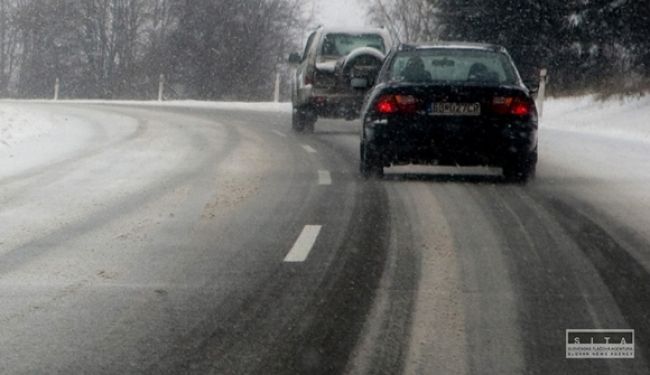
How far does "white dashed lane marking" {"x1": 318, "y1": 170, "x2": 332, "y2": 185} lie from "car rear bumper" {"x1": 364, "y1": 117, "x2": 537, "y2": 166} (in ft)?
2.11

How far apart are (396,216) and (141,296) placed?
3.91 metres

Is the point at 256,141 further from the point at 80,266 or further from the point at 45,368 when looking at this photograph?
the point at 45,368

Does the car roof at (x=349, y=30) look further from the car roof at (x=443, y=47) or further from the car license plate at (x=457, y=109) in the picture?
the car license plate at (x=457, y=109)

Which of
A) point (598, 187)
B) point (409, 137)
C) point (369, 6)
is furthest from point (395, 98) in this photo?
point (369, 6)

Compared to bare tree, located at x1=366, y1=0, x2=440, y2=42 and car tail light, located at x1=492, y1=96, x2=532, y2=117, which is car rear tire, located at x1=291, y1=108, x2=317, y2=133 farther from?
bare tree, located at x1=366, y1=0, x2=440, y2=42

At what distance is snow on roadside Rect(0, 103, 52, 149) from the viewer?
19844 mm

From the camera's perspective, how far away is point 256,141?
65.0 feet

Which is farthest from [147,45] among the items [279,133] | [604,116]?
[279,133]

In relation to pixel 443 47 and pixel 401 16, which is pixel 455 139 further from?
pixel 401 16

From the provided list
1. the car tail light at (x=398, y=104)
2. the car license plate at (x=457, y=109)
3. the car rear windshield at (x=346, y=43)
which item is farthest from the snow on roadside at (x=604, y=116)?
the car tail light at (x=398, y=104)

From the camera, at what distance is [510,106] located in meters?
13.2

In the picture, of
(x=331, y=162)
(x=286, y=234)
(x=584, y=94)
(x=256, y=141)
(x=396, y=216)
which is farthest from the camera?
(x=584, y=94)

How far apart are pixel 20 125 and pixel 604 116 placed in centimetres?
1253

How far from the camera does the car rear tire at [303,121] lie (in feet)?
74.8
